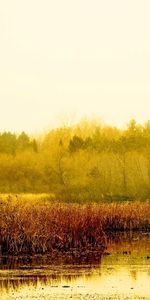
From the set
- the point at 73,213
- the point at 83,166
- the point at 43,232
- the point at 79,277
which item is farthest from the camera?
the point at 83,166

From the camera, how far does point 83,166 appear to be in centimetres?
5338

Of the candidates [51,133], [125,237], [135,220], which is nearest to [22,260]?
[125,237]

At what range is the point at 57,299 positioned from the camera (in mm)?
11656

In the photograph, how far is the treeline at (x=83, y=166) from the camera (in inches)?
1918

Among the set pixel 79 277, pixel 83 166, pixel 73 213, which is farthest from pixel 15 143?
pixel 79 277

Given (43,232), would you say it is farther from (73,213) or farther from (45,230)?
(73,213)

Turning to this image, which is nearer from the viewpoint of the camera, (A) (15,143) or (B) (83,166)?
(B) (83,166)

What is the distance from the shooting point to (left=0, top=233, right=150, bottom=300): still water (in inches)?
481

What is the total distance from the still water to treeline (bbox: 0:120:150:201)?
26.5 meters

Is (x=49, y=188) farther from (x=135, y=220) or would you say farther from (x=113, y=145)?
(x=135, y=220)

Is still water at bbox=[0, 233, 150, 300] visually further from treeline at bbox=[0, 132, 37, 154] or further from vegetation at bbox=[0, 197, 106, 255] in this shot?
treeline at bbox=[0, 132, 37, 154]

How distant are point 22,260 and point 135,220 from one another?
32.1 feet

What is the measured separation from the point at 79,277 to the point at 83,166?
1547 inches

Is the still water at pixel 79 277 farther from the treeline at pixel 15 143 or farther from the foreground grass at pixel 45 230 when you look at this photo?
the treeline at pixel 15 143
